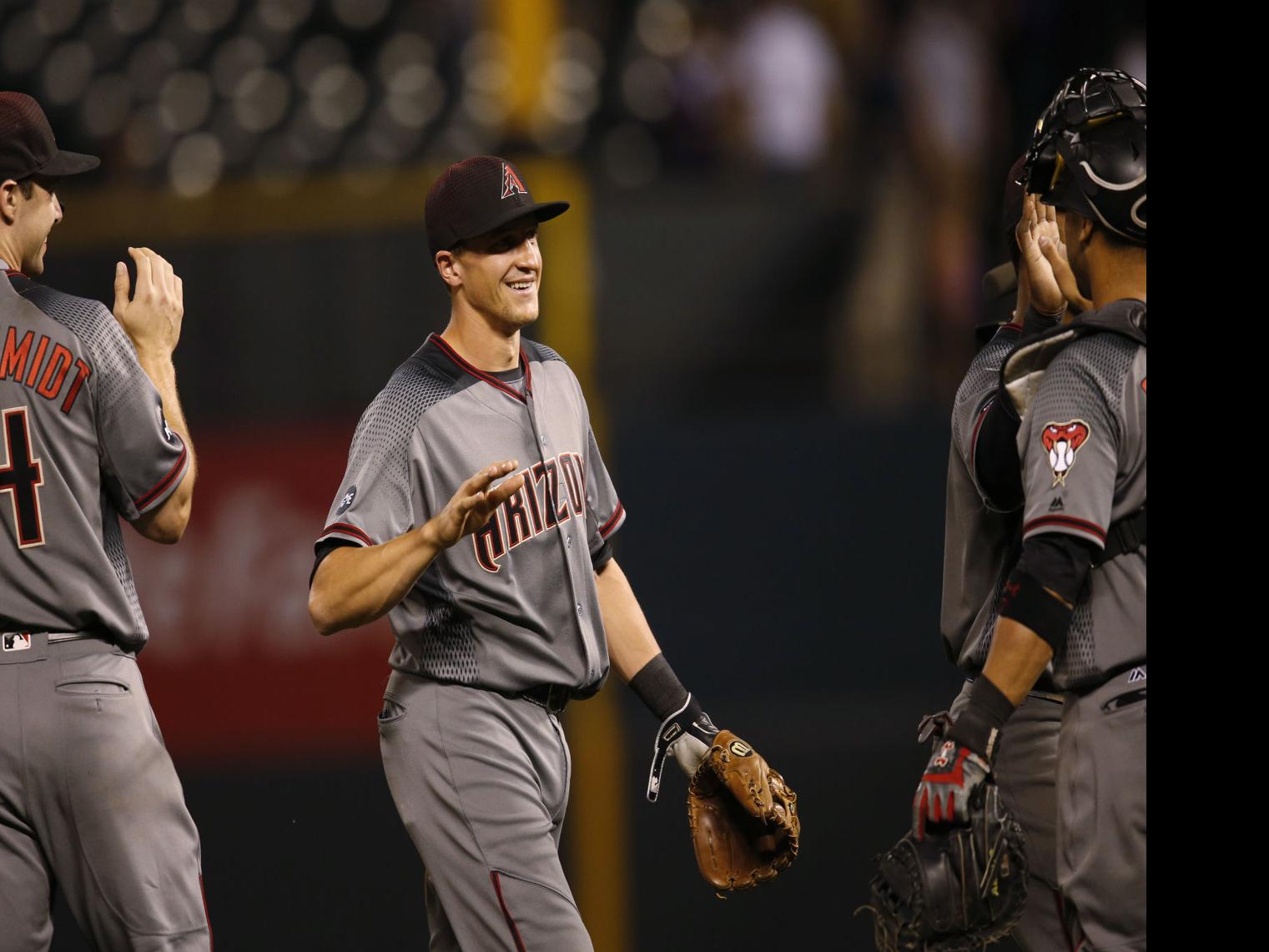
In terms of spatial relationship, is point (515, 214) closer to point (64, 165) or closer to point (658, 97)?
point (64, 165)

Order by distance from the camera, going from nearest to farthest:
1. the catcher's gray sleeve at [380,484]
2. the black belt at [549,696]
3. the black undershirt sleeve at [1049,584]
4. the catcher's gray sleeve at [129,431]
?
the black undershirt sleeve at [1049,584] → the catcher's gray sleeve at [129,431] → the catcher's gray sleeve at [380,484] → the black belt at [549,696]

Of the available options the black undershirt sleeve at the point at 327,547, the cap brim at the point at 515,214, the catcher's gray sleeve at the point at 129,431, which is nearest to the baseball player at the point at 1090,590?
the cap brim at the point at 515,214

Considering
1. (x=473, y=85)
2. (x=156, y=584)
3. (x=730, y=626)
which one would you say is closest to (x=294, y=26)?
(x=473, y=85)

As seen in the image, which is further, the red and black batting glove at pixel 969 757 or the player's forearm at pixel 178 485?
the player's forearm at pixel 178 485

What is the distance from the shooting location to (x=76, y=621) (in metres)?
3.20

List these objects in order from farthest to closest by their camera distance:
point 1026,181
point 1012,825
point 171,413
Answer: point 171,413 → point 1026,181 → point 1012,825

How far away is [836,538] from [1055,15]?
233cm

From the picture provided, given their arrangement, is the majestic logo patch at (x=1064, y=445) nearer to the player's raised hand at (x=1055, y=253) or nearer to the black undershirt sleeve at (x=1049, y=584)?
the black undershirt sleeve at (x=1049, y=584)

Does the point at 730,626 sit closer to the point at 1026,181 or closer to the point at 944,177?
the point at 944,177

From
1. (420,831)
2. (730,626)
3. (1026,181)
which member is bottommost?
(730,626)

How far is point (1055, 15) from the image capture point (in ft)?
22.2

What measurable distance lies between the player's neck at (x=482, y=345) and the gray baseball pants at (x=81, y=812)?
3.21 ft

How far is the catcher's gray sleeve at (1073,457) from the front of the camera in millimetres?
2758

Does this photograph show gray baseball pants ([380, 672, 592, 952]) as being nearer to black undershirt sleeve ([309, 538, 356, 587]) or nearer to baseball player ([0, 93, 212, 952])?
black undershirt sleeve ([309, 538, 356, 587])
